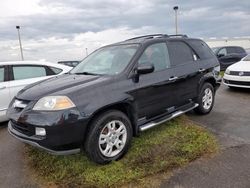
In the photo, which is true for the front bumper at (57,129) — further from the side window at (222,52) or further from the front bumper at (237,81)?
the side window at (222,52)

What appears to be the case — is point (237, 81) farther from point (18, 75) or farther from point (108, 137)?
point (18, 75)

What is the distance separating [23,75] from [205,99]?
168 inches

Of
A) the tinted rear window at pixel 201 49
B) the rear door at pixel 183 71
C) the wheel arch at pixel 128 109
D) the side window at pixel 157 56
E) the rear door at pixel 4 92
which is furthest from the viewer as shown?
the rear door at pixel 4 92

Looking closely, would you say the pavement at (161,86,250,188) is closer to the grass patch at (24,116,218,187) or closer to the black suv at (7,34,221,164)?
the grass patch at (24,116,218,187)

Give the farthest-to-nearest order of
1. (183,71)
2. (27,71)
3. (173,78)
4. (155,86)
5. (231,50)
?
(231,50)
(27,71)
(183,71)
(173,78)
(155,86)

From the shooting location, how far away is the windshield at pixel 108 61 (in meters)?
4.20

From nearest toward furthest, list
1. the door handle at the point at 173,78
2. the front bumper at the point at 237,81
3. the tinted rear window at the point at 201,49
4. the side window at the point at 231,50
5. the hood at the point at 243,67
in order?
the door handle at the point at 173,78 → the tinted rear window at the point at 201,49 → the front bumper at the point at 237,81 → the hood at the point at 243,67 → the side window at the point at 231,50

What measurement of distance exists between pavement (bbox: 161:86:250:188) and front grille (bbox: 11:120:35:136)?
5.83 feet

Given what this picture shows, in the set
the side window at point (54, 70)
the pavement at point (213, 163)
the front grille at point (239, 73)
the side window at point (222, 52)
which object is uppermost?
the side window at point (54, 70)

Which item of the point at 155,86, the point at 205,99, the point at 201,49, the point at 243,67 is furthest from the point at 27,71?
the point at 243,67

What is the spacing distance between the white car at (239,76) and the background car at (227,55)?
5540 mm

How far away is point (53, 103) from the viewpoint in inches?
→ 132

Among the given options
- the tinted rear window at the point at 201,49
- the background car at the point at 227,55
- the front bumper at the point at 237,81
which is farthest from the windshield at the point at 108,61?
the background car at the point at 227,55

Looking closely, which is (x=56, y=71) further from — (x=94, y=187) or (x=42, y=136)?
(x=94, y=187)
